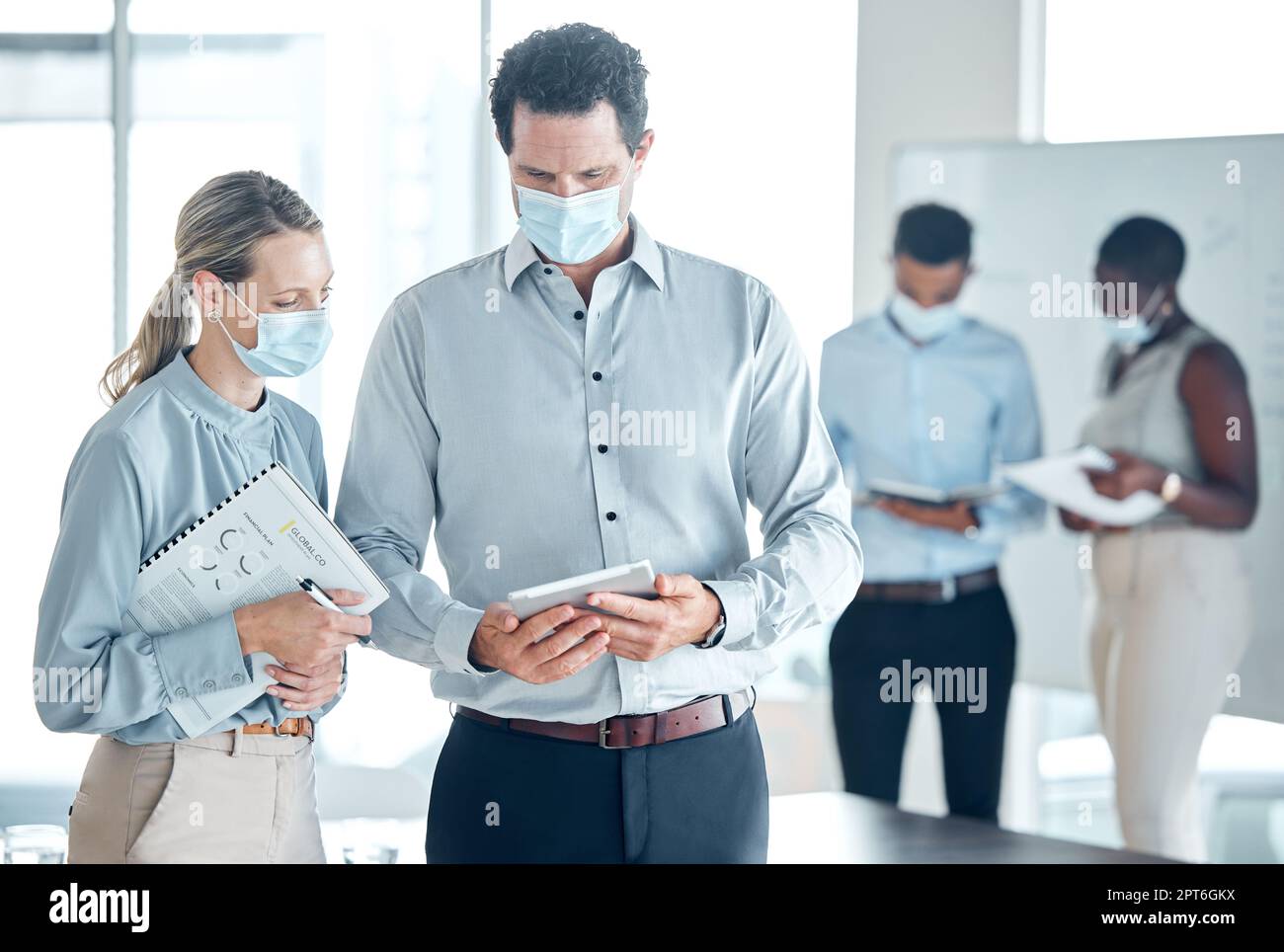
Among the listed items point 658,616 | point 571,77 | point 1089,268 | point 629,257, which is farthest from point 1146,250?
point 658,616

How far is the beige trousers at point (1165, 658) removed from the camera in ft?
8.82

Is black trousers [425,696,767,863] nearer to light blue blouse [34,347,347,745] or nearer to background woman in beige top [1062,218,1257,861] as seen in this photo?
light blue blouse [34,347,347,745]

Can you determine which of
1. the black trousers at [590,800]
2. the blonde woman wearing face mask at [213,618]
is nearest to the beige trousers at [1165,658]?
the black trousers at [590,800]

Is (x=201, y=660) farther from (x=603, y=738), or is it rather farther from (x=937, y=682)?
(x=937, y=682)

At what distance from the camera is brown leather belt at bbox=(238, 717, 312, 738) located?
141 cm

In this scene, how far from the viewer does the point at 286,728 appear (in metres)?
1.43

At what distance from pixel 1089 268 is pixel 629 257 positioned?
177 cm

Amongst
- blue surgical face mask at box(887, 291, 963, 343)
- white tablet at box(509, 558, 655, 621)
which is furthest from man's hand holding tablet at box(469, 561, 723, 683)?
blue surgical face mask at box(887, 291, 963, 343)

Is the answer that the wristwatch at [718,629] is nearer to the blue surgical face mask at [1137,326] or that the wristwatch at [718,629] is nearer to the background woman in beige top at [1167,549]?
the background woman in beige top at [1167,549]

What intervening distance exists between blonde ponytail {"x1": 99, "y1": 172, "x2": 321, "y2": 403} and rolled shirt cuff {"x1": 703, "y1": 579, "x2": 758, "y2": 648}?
700 mm

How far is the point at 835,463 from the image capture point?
1.61m

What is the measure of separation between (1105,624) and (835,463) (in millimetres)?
1536

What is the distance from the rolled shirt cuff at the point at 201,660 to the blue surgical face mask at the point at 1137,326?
7.34 ft
